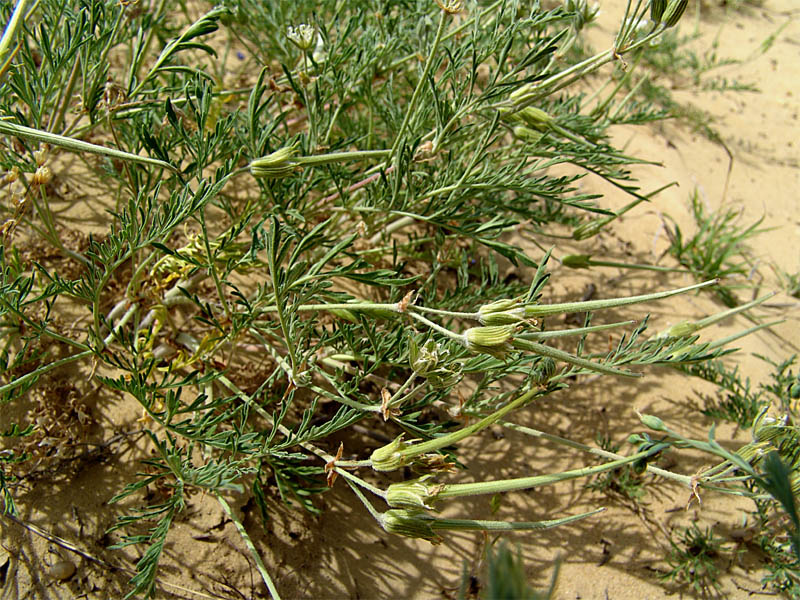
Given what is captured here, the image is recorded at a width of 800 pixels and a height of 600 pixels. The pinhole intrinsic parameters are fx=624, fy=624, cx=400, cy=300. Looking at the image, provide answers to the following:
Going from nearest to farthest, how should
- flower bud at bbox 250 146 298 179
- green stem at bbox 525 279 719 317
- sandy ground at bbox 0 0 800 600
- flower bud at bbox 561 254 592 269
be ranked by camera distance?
green stem at bbox 525 279 719 317 < flower bud at bbox 250 146 298 179 < sandy ground at bbox 0 0 800 600 < flower bud at bbox 561 254 592 269

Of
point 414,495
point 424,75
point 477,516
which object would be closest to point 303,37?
Result: point 424,75

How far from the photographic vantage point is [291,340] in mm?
1394

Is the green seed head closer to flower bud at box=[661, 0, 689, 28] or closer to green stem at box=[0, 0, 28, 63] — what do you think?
flower bud at box=[661, 0, 689, 28]

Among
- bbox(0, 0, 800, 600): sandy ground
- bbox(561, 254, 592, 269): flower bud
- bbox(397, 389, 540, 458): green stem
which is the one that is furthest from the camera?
bbox(561, 254, 592, 269): flower bud

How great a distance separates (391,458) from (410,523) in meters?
0.13

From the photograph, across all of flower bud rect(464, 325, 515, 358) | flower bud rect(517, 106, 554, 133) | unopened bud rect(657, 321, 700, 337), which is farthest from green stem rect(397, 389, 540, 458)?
flower bud rect(517, 106, 554, 133)

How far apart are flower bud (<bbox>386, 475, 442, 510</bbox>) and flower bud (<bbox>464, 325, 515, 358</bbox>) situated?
0.91ft

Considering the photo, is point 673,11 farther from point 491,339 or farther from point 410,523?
point 410,523

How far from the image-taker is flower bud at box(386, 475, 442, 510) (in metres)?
1.19

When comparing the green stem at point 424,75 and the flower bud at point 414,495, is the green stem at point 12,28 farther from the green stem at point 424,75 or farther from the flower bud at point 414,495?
the flower bud at point 414,495

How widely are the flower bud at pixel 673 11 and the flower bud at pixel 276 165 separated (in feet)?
2.79

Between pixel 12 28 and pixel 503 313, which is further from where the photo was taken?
pixel 12 28

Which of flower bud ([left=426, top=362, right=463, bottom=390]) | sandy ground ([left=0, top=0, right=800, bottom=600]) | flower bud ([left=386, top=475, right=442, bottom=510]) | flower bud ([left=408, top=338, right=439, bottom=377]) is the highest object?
flower bud ([left=408, top=338, right=439, bottom=377])

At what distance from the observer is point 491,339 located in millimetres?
1147
